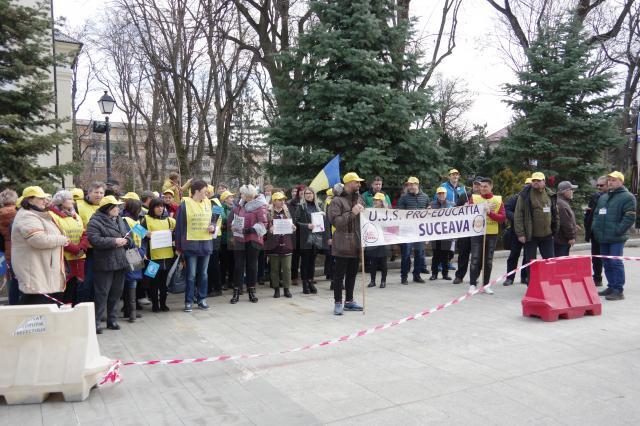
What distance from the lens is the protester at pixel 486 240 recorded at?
998 centimetres

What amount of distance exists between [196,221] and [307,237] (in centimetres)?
260

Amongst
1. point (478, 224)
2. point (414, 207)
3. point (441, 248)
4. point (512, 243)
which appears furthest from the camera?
point (441, 248)

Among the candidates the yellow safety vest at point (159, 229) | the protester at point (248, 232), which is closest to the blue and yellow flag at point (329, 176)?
the protester at point (248, 232)

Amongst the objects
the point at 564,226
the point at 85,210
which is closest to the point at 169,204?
the point at 85,210

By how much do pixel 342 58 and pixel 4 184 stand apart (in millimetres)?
8139

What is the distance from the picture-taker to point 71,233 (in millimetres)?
7352

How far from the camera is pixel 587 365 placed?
5641mm

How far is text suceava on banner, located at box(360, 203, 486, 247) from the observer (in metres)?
9.29

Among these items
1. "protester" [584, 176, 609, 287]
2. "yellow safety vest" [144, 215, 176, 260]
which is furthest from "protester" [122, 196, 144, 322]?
"protester" [584, 176, 609, 287]

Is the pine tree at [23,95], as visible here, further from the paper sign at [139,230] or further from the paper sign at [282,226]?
the paper sign at [282,226]

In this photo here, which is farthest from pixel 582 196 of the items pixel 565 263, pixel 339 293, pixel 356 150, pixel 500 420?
pixel 500 420

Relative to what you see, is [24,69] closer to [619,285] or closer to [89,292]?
[89,292]

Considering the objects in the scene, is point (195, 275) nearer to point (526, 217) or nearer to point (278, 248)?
point (278, 248)

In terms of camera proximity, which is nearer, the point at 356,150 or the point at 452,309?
the point at 452,309
